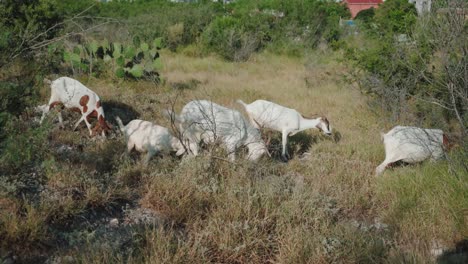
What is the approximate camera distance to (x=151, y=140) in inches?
237

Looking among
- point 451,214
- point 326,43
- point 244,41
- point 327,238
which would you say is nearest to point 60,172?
point 327,238

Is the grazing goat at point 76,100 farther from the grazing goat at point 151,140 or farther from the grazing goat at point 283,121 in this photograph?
the grazing goat at point 283,121

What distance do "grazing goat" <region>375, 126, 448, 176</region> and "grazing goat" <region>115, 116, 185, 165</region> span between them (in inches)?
105

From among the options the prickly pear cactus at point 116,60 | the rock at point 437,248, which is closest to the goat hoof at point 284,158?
the rock at point 437,248

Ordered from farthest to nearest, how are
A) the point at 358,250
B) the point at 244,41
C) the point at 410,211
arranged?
the point at 244,41
the point at 410,211
the point at 358,250

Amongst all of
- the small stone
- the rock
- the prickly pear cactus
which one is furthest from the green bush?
the rock

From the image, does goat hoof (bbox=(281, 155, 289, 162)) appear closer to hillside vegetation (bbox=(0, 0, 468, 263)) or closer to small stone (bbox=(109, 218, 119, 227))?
hillside vegetation (bbox=(0, 0, 468, 263))

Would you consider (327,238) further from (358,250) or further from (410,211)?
(410,211)

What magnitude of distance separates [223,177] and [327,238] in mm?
1521

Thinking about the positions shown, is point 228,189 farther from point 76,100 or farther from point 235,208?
point 76,100

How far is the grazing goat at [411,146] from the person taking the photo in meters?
6.12

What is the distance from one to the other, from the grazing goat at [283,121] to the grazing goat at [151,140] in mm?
1776

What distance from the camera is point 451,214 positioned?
15.2 ft

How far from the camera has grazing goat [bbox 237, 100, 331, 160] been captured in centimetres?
729
